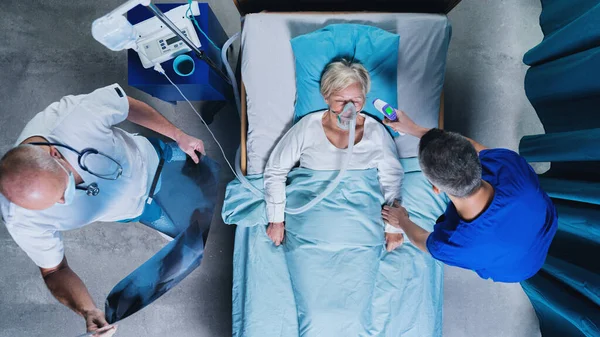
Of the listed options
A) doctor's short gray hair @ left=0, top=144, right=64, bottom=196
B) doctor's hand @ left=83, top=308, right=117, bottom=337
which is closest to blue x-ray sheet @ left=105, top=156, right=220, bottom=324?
doctor's hand @ left=83, top=308, right=117, bottom=337

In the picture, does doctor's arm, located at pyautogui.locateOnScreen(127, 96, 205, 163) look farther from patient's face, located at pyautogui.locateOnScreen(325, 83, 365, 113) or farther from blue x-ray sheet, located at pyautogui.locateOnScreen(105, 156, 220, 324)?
patient's face, located at pyautogui.locateOnScreen(325, 83, 365, 113)

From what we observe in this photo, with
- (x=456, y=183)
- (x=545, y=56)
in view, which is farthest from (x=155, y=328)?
(x=545, y=56)

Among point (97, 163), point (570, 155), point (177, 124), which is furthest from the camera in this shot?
point (177, 124)

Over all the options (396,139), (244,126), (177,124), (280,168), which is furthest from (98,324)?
(396,139)

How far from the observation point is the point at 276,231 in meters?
1.90

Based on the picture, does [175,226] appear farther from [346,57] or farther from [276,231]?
[346,57]

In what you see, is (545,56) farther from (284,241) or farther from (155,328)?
(155,328)

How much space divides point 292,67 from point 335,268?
100 centimetres

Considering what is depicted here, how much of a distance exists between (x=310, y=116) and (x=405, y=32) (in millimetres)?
644

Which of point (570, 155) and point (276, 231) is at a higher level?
point (570, 155)

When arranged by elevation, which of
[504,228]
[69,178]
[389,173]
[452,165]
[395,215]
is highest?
[69,178]

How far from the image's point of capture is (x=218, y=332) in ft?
7.38

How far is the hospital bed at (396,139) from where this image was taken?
6.16ft

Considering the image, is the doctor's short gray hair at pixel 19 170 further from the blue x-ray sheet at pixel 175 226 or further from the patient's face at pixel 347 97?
the patient's face at pixel 347 97
